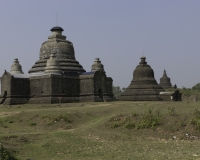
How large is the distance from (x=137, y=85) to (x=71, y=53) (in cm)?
1096

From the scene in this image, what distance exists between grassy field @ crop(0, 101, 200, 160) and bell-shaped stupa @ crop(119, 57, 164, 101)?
18.0 metres

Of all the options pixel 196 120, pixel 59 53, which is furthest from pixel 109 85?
pixel 196 120

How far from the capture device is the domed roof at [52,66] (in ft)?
125

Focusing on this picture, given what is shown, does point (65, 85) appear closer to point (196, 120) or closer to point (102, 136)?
point (102, 136)

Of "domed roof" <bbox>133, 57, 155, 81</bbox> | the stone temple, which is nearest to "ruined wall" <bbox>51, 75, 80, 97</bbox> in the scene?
the stone temple

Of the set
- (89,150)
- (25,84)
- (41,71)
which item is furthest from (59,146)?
(41,71)

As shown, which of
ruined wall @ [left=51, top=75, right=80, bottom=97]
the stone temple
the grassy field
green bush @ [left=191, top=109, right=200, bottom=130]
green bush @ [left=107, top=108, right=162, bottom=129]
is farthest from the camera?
the stone temple

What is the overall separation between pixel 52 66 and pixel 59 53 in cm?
349

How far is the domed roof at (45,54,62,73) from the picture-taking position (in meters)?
38.1

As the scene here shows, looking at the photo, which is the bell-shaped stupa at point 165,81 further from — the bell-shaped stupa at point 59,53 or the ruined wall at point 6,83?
the ruined wall at point 6,83

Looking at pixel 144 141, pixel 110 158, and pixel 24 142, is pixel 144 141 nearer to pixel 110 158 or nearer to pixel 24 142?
pixel 110 158

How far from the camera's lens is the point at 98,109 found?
2753 centimetres

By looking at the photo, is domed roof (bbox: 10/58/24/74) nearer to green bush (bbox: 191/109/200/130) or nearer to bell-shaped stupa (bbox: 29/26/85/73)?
bell-shaped stupa (bbox: 29/26/85/73)

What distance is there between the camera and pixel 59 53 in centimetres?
4125
